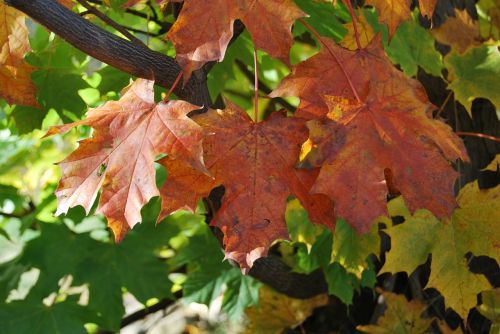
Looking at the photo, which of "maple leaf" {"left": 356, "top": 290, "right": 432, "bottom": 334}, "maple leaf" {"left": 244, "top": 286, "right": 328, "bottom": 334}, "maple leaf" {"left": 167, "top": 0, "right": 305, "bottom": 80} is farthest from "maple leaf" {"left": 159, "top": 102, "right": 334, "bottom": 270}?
"maple leaf" {"left": 244, "top": 286, "right": 328, "bottom": 334}

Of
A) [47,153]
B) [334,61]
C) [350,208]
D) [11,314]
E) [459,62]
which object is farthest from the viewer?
[47,153]

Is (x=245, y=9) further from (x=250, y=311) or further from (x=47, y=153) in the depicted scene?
(x=47, y=153)

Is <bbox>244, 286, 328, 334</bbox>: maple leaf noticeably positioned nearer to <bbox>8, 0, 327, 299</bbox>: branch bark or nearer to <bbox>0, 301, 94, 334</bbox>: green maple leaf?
<bbox>0, 301, 94, 334</bbox>: green maple leaf

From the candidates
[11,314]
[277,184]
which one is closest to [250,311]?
[11,314]

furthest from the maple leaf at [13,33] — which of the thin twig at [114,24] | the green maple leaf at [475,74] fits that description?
the green maple leaf at [475,74]

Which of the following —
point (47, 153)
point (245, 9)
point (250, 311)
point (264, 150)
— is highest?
point (245, 9)

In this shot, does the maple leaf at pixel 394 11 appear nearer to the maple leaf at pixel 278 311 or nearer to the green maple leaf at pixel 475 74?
the green maple leaf at pixel 475 74
